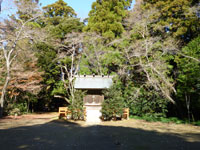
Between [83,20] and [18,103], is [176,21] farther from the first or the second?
[18,103]

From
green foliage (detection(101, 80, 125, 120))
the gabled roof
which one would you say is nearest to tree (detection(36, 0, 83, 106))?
the gabled roof

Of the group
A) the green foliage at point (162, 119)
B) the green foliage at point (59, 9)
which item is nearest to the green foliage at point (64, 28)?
the green foliage at point (59, 9)

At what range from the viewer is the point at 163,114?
504 inches

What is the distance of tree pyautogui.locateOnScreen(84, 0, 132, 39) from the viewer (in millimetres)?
18031

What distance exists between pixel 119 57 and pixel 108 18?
497 cm

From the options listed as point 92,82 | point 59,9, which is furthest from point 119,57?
point 59,9

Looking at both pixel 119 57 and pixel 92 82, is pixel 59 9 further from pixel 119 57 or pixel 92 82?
pixel 92 82

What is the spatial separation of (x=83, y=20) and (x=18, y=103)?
12.8 meters

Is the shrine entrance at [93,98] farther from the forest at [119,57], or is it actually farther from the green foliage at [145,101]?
the green foliage at [145,101]

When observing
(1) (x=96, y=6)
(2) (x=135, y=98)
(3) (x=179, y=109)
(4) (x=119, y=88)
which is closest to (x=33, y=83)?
(4) (x=119, y=88)

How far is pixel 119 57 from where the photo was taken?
16.1 meters

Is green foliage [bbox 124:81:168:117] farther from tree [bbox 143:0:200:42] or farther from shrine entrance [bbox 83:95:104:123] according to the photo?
tree [bbox 143:0:200:42]

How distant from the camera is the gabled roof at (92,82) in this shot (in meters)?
12.6

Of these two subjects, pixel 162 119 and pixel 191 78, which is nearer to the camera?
pixel 191 78
